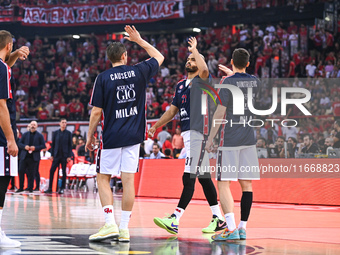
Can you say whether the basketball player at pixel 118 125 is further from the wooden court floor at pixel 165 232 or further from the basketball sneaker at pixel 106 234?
the wooden court floor at pixel 165 232

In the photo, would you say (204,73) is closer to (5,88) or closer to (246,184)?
(246,184)

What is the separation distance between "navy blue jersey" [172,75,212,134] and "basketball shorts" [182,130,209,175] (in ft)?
0.28

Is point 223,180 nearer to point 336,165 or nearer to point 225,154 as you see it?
point 225,154

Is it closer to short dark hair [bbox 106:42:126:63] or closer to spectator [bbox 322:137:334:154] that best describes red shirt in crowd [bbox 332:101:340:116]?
spectator [bbox 322:137:334:154]

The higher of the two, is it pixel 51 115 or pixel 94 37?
pixel 94 37

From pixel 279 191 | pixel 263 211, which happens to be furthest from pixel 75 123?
pixel 263 211

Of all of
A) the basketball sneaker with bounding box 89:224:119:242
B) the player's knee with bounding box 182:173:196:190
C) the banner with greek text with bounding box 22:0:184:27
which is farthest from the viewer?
the banner with greek text with bounding box 22:0:184:27

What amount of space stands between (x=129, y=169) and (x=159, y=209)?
5100 millimetres

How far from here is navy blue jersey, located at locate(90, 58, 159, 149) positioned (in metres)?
6.48

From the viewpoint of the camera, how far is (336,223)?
9180 mm

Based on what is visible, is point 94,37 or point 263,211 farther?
point 94,37

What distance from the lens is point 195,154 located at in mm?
7398

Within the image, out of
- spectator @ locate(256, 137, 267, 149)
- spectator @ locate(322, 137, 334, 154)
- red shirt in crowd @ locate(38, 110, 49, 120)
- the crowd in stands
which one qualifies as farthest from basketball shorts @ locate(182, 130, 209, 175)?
red shirt in crowd @ locate(38, 110, 49, 120)

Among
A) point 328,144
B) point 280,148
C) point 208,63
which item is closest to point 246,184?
point 280,148
